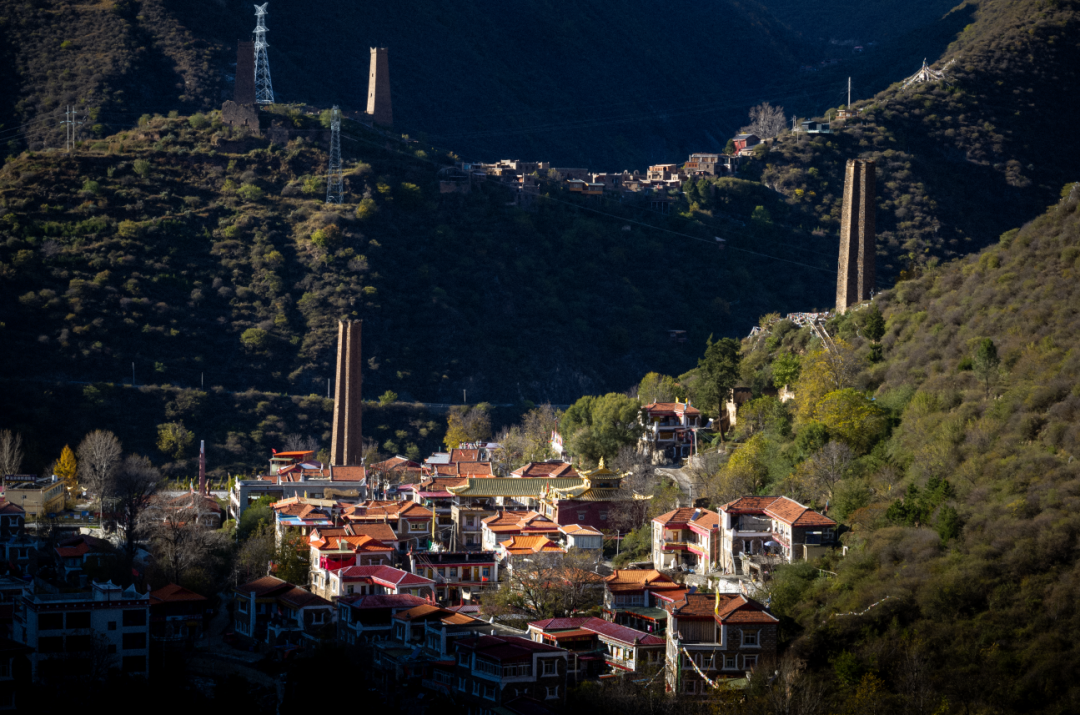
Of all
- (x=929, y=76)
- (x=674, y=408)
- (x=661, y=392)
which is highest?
(x=929, y=76)

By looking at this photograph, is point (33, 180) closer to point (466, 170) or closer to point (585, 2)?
point (466, 170)

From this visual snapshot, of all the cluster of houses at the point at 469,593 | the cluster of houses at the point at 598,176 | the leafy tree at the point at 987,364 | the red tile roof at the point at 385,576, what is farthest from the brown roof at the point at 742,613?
the cluster of houses at the point at 598,176

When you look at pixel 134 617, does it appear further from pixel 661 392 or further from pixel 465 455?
pixel 661 392

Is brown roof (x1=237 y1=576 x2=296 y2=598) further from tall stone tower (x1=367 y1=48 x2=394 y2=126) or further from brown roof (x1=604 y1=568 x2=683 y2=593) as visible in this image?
tall stone tower (x1=367 y1=48 x2=394 y2=126)

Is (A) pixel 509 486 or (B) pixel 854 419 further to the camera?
(A) pixel 509 486

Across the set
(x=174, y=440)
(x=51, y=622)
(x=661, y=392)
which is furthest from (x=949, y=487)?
(x=174, y=440)

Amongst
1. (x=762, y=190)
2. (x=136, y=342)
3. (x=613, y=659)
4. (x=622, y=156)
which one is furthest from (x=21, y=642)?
(x=622, y=156)

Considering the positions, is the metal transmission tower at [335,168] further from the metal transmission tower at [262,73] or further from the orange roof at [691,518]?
the orange roof at [691,518]
